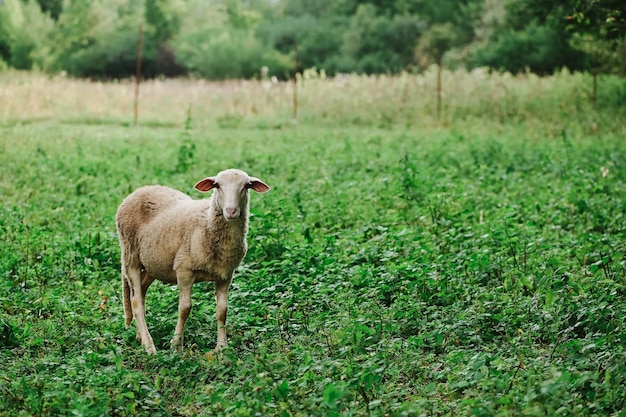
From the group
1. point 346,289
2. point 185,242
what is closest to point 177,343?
point 185,242

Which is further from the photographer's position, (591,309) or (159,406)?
(591,309)

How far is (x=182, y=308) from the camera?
6262 mm

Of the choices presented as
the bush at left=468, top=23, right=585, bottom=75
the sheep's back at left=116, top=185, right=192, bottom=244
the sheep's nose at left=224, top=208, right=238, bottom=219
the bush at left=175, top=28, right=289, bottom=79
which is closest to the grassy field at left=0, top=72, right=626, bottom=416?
the sheep's back at left=116, top=185, right=192, bottom=244

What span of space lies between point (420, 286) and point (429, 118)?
16.6 m

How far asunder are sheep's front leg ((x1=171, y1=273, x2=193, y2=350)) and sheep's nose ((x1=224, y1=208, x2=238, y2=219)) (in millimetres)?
713

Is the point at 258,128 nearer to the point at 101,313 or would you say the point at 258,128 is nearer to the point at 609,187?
the point at 609,187

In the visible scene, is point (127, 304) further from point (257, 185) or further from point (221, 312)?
point (257, 185)

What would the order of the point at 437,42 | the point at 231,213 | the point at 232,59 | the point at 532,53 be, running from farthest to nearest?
the point at 232,59 → the point at 437,42 → the point at 532,53 → the point at 231,213

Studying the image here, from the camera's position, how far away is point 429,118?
2305cm

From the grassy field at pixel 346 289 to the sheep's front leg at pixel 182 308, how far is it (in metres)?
0.09

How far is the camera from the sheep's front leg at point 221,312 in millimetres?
6129

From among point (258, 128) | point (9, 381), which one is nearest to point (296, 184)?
point (9, 381)

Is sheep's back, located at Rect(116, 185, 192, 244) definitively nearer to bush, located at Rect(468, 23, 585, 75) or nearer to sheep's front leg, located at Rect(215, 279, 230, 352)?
sheep's front leg, located at Rect(215, 279, 230, 352)

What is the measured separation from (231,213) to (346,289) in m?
1.61
